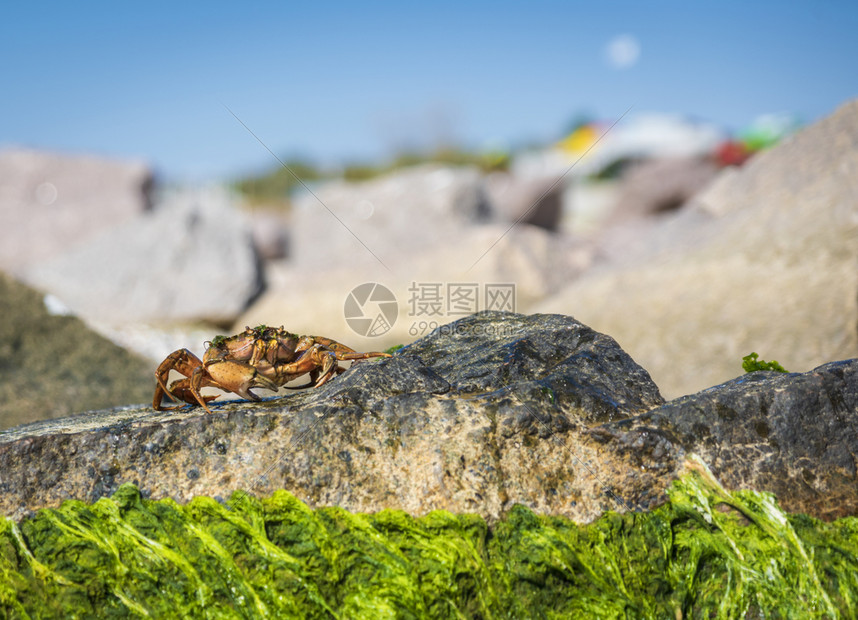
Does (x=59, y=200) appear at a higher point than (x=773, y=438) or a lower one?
higher

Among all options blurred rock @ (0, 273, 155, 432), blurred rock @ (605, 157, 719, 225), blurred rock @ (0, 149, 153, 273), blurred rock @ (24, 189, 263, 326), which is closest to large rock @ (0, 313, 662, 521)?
blurred rock @ (0, 273, 155, 432)

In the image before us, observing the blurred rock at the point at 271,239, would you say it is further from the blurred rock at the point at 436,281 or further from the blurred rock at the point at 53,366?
the blurred rock at the point at 53,366

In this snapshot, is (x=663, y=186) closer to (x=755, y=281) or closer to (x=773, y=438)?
(x=755, y=281)

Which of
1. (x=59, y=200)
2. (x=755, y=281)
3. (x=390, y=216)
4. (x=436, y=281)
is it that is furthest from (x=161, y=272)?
(x=755, y=281)

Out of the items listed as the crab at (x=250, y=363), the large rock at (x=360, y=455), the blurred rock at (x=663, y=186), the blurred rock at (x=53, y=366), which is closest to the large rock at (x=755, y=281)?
the large rock at (x=360, y=455)

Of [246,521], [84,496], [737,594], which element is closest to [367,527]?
[246,521]
